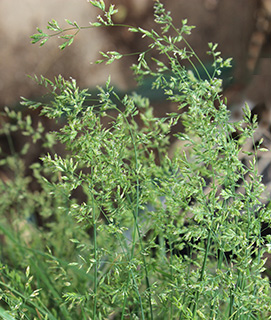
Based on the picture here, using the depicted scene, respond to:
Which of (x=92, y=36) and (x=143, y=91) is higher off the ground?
(x=92, y=36)

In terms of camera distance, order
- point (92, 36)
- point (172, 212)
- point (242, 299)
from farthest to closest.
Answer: point (92, 36)
point (172, 212)
point (242, 299)

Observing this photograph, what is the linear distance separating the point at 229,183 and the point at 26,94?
1.43 m

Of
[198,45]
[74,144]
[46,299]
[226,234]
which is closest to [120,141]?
[74,144]

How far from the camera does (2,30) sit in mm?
1845

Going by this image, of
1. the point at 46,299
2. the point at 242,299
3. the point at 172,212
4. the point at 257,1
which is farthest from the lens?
the point at 257,1

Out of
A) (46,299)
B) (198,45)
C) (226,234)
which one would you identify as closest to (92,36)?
(198,45)

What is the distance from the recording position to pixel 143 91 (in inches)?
71.9

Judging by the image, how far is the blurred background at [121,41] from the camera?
5.65 ft

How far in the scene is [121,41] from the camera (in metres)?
1.79

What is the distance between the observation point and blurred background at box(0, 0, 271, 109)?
1.72 metres

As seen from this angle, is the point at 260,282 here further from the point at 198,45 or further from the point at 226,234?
the point at 198,45

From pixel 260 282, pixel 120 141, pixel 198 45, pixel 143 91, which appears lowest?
pixel 143 91

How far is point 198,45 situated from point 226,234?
1.31 meters

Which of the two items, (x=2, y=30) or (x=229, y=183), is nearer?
(x=229, y=183)
